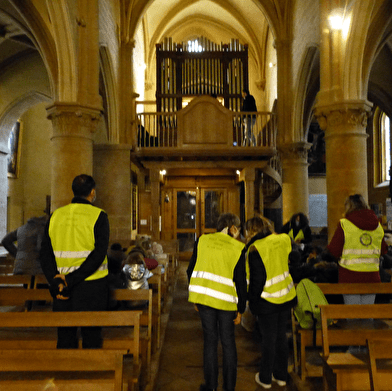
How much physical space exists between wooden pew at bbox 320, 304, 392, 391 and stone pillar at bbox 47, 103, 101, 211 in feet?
20.6

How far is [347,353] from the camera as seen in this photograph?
115 inches

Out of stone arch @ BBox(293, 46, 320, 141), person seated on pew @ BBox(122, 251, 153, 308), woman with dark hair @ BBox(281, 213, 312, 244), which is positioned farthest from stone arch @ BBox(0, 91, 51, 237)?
person seated on pew @ BBox(122, 251, 153, 308)

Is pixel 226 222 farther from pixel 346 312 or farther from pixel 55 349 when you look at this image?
pixel 55 349

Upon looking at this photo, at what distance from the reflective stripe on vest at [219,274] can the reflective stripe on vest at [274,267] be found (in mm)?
254

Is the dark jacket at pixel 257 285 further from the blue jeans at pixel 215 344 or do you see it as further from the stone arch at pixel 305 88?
the stone arch at pixel 305 88

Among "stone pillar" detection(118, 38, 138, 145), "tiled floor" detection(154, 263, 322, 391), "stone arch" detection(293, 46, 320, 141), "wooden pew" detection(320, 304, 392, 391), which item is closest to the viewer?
"wooden pew" detection(320, 304, 392, 391)

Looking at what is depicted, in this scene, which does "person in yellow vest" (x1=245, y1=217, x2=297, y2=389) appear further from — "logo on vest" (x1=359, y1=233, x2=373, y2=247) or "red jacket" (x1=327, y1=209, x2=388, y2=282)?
"logo on vest" (x1=359, y1=233, x2=373, y2=247)

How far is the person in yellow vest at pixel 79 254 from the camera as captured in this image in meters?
2.93

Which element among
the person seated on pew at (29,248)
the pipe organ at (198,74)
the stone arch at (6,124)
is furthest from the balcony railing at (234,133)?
the person seated on pew at (29,248)

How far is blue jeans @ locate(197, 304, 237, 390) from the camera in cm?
328

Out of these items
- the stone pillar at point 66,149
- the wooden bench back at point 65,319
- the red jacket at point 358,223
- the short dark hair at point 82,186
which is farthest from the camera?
the stone pillar at point 66,149

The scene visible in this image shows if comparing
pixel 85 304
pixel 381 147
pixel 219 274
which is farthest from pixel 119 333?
pixel 381 147

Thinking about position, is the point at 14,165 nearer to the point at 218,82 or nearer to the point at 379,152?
the point at 218,82

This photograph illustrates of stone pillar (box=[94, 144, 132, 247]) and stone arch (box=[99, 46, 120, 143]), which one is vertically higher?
stone arch (box=[99, 46, 120, 143])
